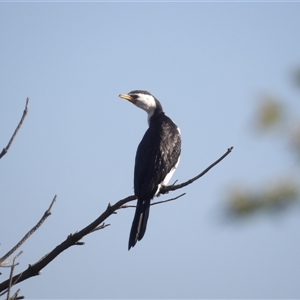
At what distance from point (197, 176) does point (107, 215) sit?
2.39ft

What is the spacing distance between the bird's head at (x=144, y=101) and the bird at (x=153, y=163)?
0.67 feet

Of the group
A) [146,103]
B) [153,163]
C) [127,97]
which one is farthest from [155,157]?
[127,97]

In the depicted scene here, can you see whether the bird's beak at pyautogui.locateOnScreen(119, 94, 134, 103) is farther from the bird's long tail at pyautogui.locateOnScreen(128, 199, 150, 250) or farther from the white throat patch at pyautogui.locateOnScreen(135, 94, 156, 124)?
the bird's long tail at pyautogui.locateOnScreen(128, 199, 150, 250)

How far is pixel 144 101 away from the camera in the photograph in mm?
6629

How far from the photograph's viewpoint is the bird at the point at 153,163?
4.90 metres

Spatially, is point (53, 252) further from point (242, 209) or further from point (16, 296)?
point (242, 209)

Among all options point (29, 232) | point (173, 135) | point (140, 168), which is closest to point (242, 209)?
point (29, 232)

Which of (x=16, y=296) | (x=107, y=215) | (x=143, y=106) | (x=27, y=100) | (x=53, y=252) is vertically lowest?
(x=16, y=296)

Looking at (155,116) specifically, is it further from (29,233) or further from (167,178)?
(29,233)

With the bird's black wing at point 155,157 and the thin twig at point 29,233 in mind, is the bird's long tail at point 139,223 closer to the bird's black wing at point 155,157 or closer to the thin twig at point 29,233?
the bird's black wing at point 155,157

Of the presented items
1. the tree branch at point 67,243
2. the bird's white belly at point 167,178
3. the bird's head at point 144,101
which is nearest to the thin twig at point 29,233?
the tree branch at point 67,243

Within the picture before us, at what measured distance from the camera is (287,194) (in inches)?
45.1

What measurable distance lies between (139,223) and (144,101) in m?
2.17

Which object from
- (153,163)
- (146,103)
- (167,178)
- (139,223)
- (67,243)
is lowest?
(67,243)
